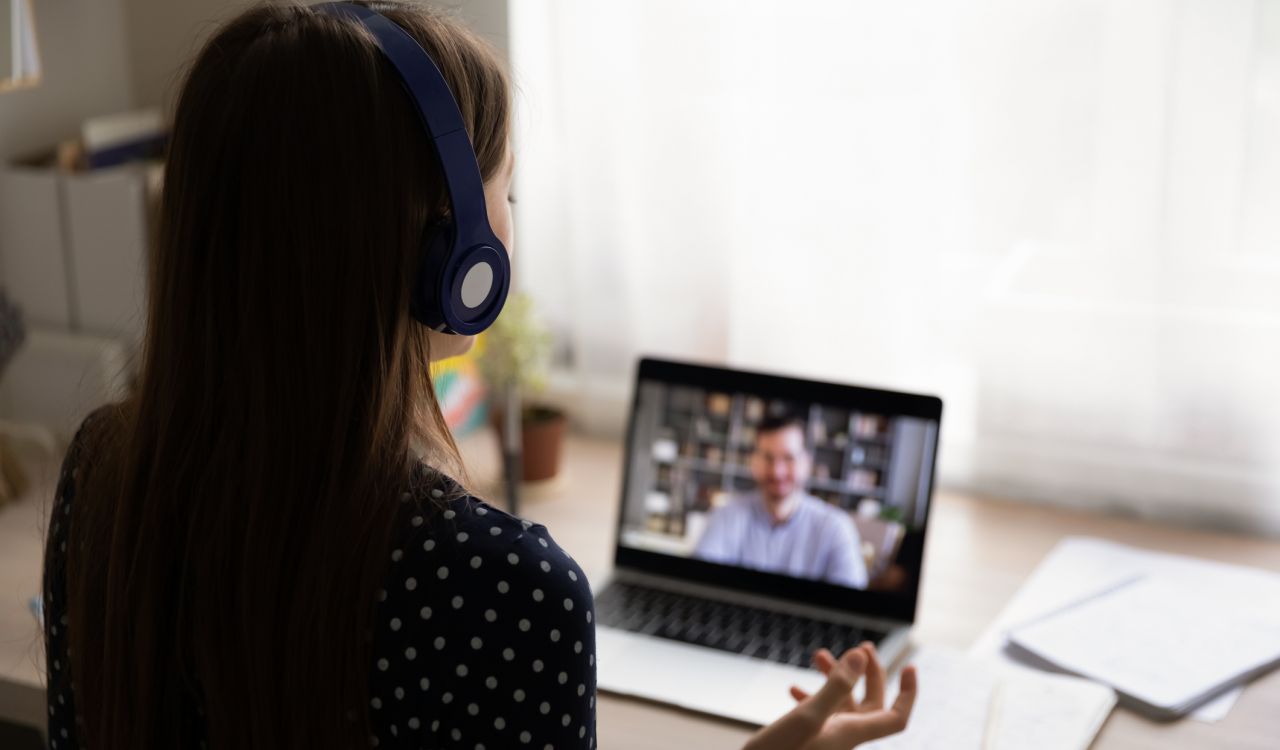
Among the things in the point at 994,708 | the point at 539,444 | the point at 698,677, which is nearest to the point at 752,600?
the point at 698,677

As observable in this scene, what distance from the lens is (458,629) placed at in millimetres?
752

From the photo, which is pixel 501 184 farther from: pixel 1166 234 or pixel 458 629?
pixel 1166 234

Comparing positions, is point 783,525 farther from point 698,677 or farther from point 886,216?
point 886,216

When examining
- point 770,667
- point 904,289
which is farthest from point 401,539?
point 904,289

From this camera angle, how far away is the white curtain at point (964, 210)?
1.52 m

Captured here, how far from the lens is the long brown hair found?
737mm

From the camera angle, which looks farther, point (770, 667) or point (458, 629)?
point (770, 667)

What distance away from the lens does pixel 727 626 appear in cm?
136

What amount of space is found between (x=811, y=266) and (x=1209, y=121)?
18.8 inches

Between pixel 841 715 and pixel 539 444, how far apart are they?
777 millimetres

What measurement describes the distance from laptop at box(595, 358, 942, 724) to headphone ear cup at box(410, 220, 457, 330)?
1.82 ft

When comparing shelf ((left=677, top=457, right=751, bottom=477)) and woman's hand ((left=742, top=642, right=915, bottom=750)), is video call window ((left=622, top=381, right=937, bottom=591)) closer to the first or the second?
shelf ((left=677, top=457, right=751, bottom=477))

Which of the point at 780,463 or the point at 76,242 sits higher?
the point at 76,242

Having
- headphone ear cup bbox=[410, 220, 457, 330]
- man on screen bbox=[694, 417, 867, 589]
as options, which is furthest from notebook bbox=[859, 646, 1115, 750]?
headphone ear cup bbox=[410, 220, 457, 330]
